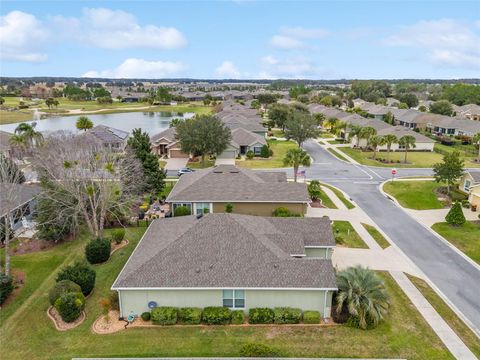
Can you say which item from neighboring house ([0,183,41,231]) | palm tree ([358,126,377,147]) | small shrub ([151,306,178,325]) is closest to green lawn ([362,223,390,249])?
small shrub ([151,306,178,325])

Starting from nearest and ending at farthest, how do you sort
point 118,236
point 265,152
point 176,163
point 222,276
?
1. point 222,276
2. point 118,236
3. point 176,163
4. point 265,152

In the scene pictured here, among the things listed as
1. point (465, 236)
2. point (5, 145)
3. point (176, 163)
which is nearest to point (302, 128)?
point (176, 163)

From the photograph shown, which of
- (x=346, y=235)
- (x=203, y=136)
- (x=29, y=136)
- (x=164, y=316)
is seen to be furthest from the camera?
(x=203, y=136)

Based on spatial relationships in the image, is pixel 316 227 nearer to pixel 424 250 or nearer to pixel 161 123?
pixel 424 250

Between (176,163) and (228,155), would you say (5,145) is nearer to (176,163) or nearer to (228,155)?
(176,163)

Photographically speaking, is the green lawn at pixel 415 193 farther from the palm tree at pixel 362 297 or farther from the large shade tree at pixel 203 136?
the large shade tree at pixel 203 136

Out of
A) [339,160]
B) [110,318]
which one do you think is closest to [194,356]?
[110,318]

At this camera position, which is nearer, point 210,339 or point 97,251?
point 210,339
